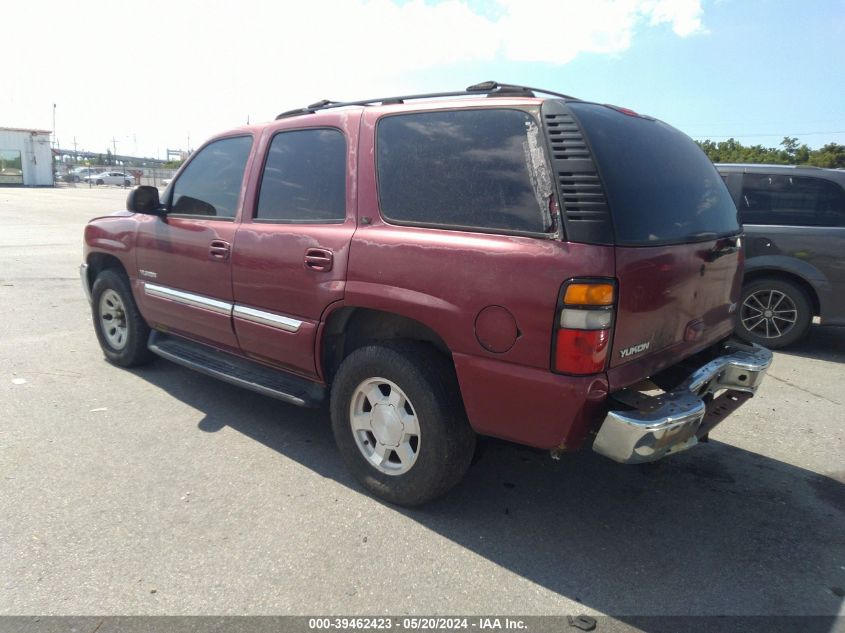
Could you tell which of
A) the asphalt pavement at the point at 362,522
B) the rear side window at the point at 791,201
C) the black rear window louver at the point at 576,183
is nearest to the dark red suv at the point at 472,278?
the black rear window louver at the point at 576,183

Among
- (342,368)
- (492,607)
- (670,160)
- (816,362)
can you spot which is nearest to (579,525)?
(492,607)

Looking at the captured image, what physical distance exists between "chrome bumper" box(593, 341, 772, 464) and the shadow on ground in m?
0.54

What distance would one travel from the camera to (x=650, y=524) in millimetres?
3123

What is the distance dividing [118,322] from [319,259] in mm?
2800

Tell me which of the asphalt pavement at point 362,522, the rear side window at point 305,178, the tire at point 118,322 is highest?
the rear side window at point 305,178

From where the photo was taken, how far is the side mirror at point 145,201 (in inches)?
177

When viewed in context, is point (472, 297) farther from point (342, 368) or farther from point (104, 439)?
point (104, 439)

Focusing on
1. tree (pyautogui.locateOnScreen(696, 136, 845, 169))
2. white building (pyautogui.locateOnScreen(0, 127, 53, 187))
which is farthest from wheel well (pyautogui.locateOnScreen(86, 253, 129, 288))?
white building (pyautogui.locateOnScreen(0, 127, 53, 187))

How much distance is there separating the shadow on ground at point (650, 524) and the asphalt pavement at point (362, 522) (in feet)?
0.03

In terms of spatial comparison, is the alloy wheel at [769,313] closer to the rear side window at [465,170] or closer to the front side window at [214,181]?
the rear side window at [465,170]

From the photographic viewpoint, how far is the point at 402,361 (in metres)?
2.98

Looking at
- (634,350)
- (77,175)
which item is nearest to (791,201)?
(634,350)

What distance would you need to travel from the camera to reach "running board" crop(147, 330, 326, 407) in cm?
356

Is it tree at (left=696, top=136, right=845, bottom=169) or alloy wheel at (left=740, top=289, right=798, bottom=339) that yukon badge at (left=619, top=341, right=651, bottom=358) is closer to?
alloy wheel at (left=740, top=289, right=798, bottom=339)
